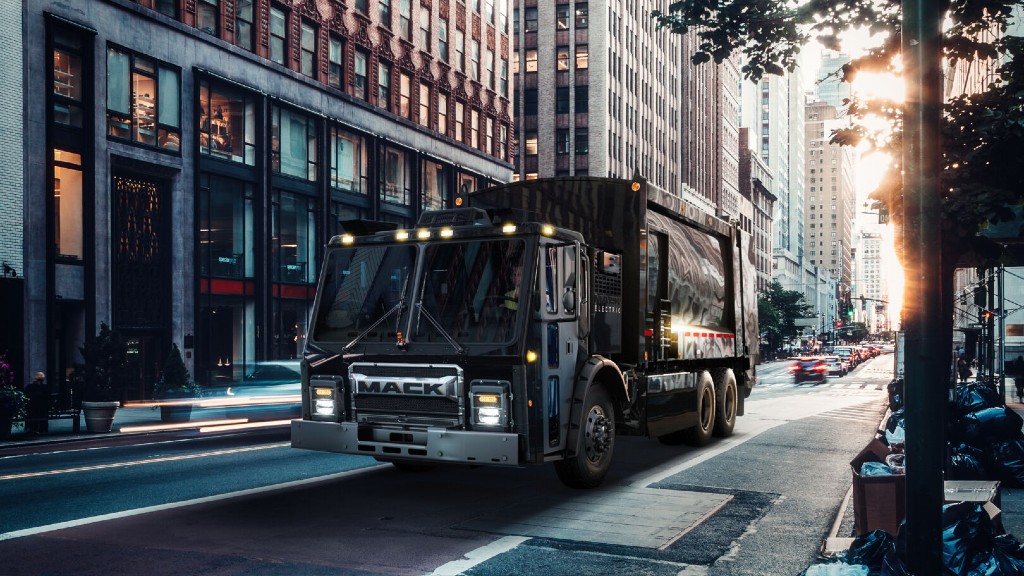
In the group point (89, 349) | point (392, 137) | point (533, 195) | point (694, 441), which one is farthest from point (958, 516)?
point (392, 137)

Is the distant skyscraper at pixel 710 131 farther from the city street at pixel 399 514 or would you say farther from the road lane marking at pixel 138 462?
the city street at pixel 399 514

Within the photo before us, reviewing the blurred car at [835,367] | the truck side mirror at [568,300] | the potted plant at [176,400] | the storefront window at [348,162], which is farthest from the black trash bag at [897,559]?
the blurred car at [835,367]

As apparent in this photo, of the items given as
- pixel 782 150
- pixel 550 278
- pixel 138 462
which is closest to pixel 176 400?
pixel 138 462

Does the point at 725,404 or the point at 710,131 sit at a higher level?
the point at 710,131

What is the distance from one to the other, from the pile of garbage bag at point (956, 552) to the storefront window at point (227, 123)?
27463 millimetres

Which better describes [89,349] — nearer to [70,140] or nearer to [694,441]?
[70,140]

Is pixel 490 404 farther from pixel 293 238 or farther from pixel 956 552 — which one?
pixel 293 238

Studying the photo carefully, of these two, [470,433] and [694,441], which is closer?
[470,433]

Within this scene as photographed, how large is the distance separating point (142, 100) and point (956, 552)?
26707 millimetres

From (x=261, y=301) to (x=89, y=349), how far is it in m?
10.5

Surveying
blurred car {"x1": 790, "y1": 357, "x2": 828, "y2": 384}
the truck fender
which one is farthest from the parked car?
the truck fender

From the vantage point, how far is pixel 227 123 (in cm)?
3120

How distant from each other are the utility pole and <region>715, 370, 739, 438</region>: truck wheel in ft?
31.6

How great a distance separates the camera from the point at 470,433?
8.55 meters
